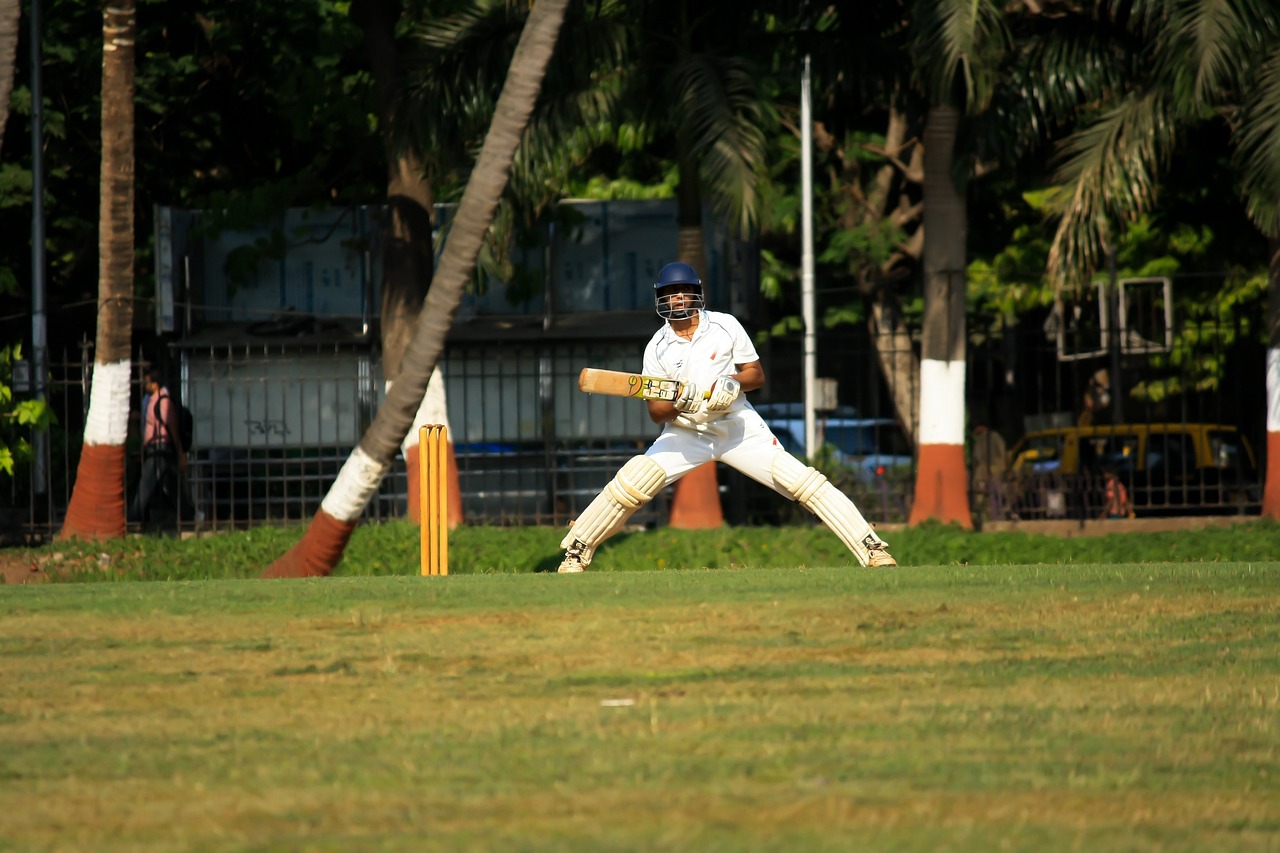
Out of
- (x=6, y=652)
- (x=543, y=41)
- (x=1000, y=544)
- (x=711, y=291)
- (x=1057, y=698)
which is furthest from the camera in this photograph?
(x=711, y=291)

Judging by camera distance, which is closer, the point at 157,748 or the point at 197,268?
the point at 157,748

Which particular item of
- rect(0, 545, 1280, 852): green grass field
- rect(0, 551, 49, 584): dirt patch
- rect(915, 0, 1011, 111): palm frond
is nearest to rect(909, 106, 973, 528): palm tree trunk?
rect(915, 0, 1011, 111): palm frond

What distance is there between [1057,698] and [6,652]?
403 cm

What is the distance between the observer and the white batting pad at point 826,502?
1090 cm

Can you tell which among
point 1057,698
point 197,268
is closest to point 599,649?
point 1057,698

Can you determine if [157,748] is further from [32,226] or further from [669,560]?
[32,226]

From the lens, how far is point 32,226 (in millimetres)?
24156

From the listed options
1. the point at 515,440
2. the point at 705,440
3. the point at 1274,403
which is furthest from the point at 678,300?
the point at 515,440

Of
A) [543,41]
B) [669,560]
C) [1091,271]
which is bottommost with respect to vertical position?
[669,560]

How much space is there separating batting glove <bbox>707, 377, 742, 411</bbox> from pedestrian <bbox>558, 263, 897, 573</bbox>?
112 millimetres

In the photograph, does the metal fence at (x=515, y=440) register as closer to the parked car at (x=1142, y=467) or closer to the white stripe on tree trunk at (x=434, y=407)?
the parked car at (x=1142, y=467)

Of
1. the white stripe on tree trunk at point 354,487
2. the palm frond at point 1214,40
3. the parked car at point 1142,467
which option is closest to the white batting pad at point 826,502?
the white stripe on tree trunk at point 354,487

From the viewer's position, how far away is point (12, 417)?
675 inches

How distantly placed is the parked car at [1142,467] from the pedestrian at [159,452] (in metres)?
9.09
